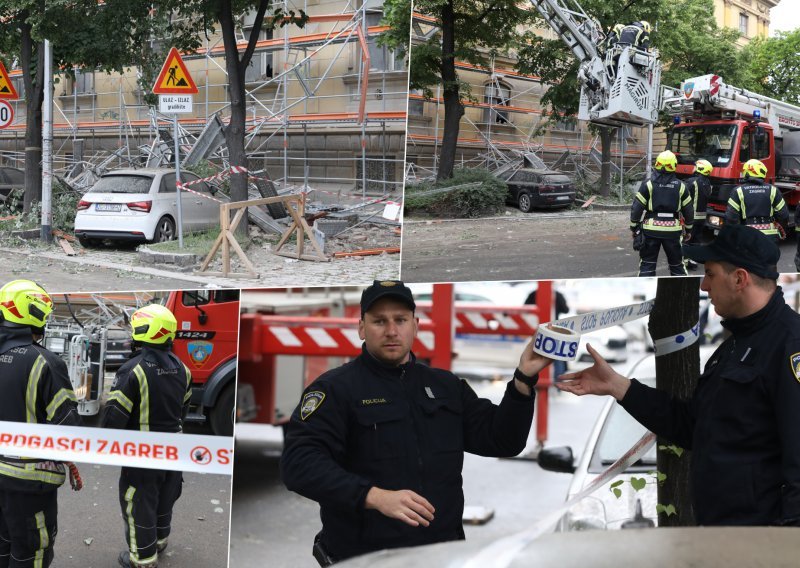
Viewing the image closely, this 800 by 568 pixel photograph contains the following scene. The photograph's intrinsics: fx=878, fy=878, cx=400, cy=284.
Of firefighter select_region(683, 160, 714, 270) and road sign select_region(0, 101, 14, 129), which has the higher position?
road sign select_region(0, 101, 14, 129)

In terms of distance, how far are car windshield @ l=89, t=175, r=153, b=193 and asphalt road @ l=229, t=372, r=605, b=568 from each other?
6.27 ft

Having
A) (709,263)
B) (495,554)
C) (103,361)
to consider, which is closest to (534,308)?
(103,361)

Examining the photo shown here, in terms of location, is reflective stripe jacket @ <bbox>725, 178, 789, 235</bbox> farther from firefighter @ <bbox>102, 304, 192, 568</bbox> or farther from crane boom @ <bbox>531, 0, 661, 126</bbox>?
firefighter @ <bbox>102, 304, 192, 568</bbox>

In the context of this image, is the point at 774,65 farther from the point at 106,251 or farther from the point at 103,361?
the point at 106,251

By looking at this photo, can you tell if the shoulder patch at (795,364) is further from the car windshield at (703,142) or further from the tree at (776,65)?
the tree at (776,65)

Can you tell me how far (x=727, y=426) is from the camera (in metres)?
2.66

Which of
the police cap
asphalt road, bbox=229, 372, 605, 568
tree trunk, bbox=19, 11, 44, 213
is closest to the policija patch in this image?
the police cap

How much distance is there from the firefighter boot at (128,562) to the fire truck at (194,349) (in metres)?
0.80

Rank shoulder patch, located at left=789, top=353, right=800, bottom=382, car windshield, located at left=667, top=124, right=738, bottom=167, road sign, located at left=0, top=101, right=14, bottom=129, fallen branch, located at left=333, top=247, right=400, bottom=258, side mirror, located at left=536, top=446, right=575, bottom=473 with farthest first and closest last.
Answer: road sign, located at left=0, top=101, right=14, bottom=129 < fallen branch, located at left=333, top=247, right=400, bottom=258 < car windshield, located at left=667, top=124, right=738, bottom=167 < side mirror, located at left=536, top=446, right=575, bottom=473 < shoulder patch, located at left=789, top=353, right=800, bottom=382

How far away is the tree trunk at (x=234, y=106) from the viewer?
19.6 feet

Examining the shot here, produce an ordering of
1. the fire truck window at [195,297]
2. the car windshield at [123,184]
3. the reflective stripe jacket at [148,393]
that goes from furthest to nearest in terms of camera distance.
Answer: the car windshield at [123,184] < the fire truck window at [195,297] < the reflective stripe jacket at [148,393]

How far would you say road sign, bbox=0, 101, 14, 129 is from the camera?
6.71 metres

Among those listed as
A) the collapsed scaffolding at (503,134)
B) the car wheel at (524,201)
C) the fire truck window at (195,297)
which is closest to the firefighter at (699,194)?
the collapsed scaffolding at (503,134)

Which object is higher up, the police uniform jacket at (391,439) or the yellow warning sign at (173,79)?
the yellow warning sign at (173,79)
